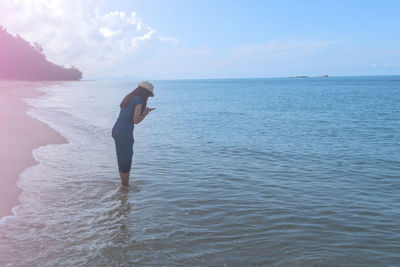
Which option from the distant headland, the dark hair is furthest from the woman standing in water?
the distant headland

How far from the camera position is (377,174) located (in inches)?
404

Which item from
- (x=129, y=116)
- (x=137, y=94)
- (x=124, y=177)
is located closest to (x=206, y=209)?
(x=124, y=177)

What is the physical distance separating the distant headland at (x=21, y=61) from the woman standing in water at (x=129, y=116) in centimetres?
10949

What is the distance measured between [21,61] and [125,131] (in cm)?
11850

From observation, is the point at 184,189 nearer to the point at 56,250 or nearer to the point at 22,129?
the point at 56,250

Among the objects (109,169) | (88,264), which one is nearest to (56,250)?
(88,264)

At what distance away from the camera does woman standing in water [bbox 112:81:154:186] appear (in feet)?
23.7

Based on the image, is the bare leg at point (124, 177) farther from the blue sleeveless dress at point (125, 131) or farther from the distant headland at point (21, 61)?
the distant headland at point (21, 61)

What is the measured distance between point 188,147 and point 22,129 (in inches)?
278

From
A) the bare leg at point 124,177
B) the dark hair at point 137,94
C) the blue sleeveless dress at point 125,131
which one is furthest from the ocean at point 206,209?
the dark hair at point 137,94

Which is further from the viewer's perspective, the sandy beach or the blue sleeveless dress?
the blue sleeveless dress

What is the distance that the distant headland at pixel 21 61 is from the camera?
4102 inches

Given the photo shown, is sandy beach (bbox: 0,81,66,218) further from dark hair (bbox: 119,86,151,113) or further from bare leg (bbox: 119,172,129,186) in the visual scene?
dark hair (bbox: 119,86,151,113)

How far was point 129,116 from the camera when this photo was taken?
7.33 metres
